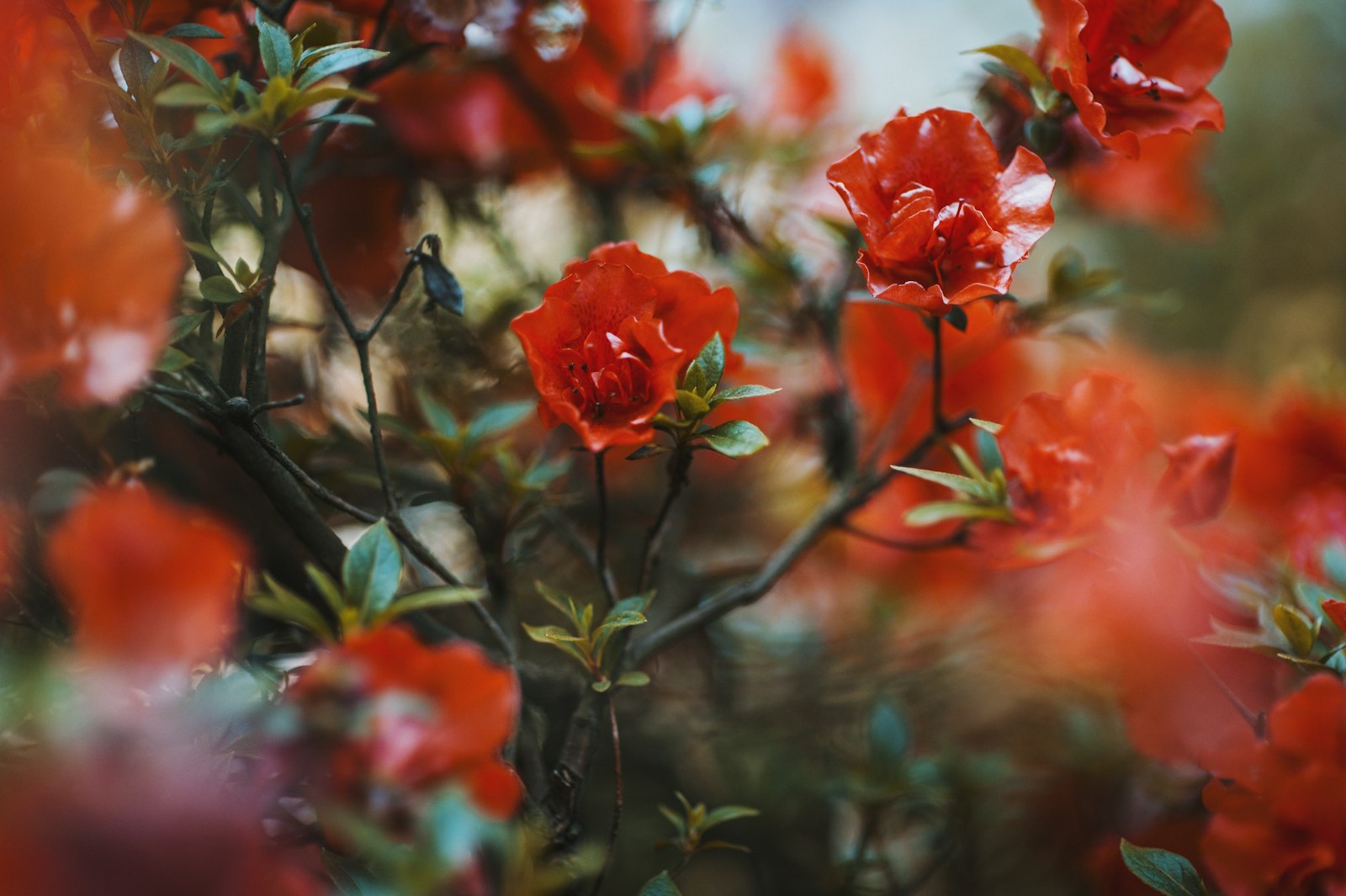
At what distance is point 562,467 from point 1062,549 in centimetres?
29

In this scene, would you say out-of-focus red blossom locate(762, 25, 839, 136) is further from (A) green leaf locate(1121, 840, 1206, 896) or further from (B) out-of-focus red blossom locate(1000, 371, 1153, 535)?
(A) green leaf locate(1121, 840, 1206, 896)

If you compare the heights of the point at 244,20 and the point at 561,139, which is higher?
the point at 244,20

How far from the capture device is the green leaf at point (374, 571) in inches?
14.0

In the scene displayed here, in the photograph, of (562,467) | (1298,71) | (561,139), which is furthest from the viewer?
(1298,71)

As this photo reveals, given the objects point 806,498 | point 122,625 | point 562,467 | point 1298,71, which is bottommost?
point 806,498

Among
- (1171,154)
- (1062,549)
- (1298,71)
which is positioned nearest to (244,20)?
(1062,549)

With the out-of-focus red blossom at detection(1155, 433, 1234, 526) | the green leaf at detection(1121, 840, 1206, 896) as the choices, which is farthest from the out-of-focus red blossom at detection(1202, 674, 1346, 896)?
the out-of-focus red blossom at detection(1155, 433, 1234, 526)

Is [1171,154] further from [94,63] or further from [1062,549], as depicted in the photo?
[94,63]

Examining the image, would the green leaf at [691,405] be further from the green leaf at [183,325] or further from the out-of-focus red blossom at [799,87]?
the out-of-focus red blossom at [799,87]

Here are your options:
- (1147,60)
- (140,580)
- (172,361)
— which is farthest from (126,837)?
(1147,60)

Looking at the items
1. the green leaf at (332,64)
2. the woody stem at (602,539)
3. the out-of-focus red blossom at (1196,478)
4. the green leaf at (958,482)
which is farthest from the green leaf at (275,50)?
the out-of-focus red blossom at (1196,478)

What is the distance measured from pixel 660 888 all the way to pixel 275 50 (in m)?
0.43

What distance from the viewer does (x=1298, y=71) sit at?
1652 millimetres

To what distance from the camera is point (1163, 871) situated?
0.43m
